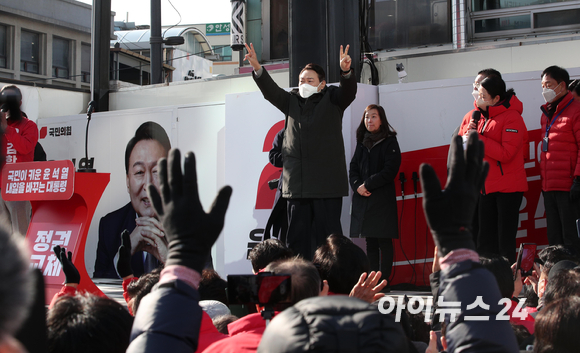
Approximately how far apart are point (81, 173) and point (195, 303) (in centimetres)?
480

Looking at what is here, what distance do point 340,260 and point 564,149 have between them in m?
2.70

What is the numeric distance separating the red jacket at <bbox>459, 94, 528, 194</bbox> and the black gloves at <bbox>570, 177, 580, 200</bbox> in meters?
0.33

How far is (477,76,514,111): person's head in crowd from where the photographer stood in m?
4.54

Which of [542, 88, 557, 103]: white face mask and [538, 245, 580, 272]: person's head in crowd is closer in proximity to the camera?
[538, 245, 580, 272]: person's head in crowd

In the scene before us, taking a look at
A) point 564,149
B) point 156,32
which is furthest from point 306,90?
point 156,32

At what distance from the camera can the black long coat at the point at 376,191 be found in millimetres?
4918

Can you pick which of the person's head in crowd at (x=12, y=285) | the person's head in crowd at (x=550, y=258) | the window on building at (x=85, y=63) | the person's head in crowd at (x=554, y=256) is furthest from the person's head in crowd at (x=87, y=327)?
the window on building at (x=85, y=63)

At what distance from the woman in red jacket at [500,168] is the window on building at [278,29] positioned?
5308 millimetres

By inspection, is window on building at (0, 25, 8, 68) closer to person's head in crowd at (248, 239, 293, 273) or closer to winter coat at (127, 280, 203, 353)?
person's head in crowd at (248, 239, 293, 273)

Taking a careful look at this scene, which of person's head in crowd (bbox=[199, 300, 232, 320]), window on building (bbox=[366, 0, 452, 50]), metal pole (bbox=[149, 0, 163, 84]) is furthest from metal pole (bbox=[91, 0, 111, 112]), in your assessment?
person's head in crowd (bbox=[199, 300, 232, 320])

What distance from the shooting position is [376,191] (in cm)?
500

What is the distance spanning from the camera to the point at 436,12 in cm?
811

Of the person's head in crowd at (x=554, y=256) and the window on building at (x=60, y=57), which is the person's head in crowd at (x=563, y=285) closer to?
the person's head in crowd at (x=554, y=256)

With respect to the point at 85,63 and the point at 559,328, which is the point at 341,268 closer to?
the point at 559,328
